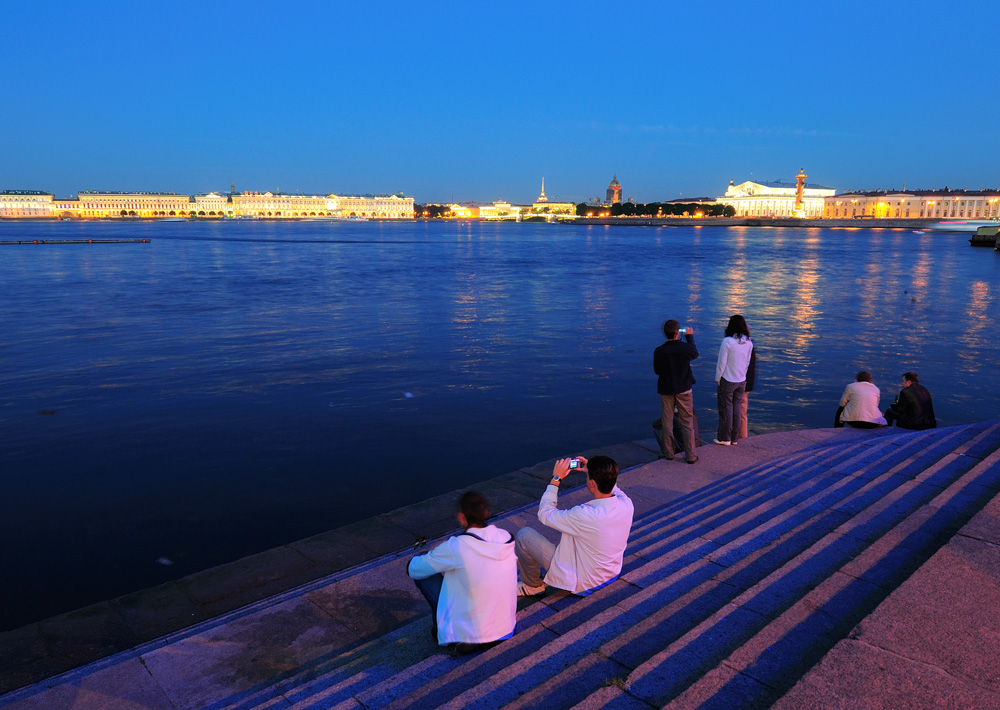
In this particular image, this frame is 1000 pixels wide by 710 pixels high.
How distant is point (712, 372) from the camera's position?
46.4 feet

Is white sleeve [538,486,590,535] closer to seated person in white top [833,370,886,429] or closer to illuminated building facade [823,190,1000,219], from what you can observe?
seated person in white top [833,370,886,429]

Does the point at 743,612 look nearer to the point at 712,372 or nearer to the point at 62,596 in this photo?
the point at 62,596

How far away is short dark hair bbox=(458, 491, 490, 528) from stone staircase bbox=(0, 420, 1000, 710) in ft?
2.35

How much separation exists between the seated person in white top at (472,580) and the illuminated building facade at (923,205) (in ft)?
602

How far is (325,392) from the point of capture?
12.3 metres

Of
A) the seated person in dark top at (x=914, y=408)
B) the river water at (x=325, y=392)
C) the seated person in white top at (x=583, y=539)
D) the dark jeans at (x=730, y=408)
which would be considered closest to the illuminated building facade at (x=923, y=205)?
the river water at (x=325, y=392)

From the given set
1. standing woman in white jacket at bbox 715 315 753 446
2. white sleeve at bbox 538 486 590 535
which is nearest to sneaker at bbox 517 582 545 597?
white sleeve at bbox 538 486 590 535

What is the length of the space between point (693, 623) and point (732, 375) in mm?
4426

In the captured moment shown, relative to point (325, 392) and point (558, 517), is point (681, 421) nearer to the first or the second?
point (558, 517)

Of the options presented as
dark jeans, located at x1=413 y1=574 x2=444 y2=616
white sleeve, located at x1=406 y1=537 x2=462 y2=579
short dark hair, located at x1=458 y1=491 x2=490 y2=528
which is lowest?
dark jeans, located at x1=413 y1=574 x2=444 y2=616

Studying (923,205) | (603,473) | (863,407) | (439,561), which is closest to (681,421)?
(863,407)

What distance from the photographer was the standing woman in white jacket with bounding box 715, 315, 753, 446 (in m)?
7.39

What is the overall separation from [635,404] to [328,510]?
6055mm

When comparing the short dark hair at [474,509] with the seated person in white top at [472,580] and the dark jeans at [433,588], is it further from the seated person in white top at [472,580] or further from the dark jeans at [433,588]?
the dark jeans at [433,588]
